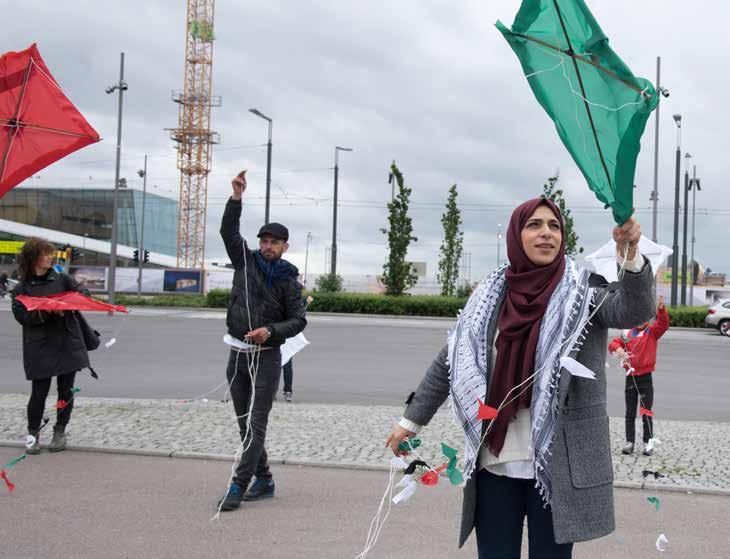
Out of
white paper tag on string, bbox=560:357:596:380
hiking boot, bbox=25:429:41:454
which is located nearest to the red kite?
hiking boot, bbox=25:429:41:454

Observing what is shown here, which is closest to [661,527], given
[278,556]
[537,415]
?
[278,556]

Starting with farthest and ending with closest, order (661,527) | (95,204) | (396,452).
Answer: (95,204)
(661,527)
(396,452)

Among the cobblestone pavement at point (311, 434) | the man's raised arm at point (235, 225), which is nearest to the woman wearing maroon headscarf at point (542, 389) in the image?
the man's raised arm at point (235, 225)

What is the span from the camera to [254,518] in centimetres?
523

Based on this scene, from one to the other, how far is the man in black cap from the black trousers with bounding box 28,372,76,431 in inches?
91.7

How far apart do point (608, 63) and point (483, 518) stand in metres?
1.77

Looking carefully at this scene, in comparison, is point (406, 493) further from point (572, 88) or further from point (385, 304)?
point (385, 304)

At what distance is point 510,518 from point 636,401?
17.5 ft

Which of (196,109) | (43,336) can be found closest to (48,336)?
(43,336)

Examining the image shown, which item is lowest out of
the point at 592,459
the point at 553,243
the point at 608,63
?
the point at 592,459

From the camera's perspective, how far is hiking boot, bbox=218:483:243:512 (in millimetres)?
5340

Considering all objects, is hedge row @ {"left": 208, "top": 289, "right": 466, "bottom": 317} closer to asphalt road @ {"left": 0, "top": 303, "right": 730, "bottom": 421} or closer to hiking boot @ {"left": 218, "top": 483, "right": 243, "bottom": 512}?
asphalt road @ {"left": 0, "top": 303, "right": 730, "bottom": 421}

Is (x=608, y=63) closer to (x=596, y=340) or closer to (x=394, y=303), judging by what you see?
(x=596, y=340)

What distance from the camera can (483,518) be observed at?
9.80ft
